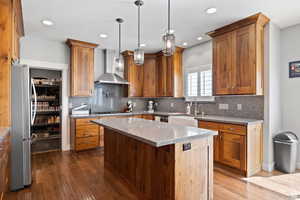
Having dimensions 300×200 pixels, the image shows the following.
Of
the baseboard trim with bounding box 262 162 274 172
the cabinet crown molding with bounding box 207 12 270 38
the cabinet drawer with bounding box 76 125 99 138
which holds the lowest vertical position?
the baseboard trim with bounding box 262 162 274 172

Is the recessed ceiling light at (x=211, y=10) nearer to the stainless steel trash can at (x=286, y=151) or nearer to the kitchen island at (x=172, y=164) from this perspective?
the kitchen island at (x=172, y=164)

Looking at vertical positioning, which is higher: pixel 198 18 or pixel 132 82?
pixel 198 18

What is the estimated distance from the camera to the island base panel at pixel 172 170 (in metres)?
1.65

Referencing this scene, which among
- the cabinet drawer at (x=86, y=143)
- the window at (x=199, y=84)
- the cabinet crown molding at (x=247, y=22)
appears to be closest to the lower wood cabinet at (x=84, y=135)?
the cabinet drawer at (x=86, y=143)

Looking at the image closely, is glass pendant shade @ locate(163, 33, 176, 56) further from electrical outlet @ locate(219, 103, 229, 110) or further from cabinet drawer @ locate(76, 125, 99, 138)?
cabinet drawer @ locate(76, 125, 99, 138)

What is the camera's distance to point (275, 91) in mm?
3092

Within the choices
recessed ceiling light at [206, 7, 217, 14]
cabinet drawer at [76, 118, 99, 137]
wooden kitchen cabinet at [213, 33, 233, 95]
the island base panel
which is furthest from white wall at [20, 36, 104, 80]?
wooden kitchen cabinet at [213, 33, 233, 95]

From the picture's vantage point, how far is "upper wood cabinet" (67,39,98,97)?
412cm

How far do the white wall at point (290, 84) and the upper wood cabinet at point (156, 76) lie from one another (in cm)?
231

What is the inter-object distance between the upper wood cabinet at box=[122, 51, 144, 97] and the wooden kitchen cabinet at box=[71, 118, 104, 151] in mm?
1511

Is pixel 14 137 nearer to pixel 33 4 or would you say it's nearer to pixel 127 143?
pixel 127 143

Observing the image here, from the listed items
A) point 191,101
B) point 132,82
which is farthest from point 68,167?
point 191,101

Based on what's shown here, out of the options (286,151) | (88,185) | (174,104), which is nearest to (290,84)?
(286,151)

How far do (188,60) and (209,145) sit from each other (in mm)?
3247
